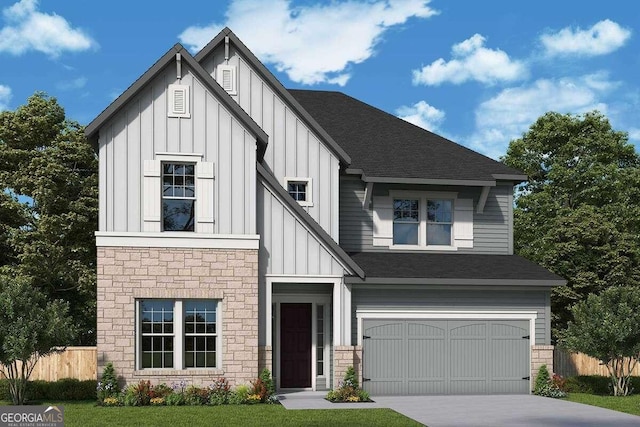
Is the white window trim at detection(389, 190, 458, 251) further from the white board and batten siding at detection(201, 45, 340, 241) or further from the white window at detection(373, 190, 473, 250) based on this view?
the white board and batten siding at detection(201, 45, 340, 241)

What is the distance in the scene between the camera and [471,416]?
18141mm

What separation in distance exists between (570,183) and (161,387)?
26846 mm

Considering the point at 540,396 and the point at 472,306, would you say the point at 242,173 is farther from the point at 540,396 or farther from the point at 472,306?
the point at 540,396

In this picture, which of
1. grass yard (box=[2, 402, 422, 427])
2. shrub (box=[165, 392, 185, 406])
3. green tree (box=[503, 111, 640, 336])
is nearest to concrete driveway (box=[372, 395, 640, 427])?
grass yard (box=[2, 402, 422, 427])

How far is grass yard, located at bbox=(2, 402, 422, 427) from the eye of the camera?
54.5 feet

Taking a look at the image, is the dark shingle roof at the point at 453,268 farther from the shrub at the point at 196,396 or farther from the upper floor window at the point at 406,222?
the shrub at the point at 196,396

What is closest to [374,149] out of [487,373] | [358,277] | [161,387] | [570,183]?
[358,277]

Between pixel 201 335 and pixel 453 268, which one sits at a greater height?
pixel 453 268

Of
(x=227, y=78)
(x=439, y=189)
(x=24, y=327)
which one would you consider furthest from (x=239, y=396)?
(x=227, y=78)

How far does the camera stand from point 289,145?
80.6 feet

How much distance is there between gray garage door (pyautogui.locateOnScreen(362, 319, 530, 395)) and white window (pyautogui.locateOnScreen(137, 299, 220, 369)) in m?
4.70

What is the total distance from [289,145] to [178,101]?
4515 millimetres

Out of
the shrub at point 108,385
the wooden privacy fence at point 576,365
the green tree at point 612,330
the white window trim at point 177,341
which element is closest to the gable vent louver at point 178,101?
the white window trim at point 177,341

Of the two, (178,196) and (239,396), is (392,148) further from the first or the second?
(239,396)
